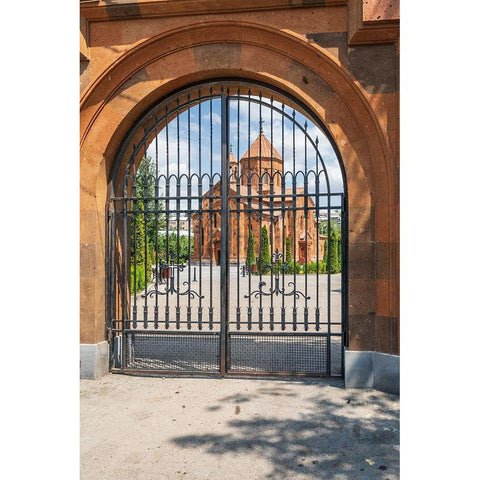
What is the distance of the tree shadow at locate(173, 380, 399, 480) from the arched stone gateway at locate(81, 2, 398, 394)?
2.32 feet

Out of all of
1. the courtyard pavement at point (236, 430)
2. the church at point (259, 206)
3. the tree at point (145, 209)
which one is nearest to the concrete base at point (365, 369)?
the courtyard pavement at point (236, 430)

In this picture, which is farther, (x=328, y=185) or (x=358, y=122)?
(x=328, y=185)

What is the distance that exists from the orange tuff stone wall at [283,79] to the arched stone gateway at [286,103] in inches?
0.5

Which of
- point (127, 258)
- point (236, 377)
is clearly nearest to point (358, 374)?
point (236, 377)

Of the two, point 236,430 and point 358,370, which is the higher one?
point 358,370

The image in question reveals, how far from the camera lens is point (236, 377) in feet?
16.9

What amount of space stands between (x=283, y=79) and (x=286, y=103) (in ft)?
1.36

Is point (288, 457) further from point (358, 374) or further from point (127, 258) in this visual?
point (127, 258)

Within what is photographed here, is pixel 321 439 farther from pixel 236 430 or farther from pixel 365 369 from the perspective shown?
pixel 365 369

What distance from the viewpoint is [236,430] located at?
12.0 feet

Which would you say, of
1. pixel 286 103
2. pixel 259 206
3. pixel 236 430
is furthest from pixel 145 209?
pixel 236 430

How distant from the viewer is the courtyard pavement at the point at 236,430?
119 inches

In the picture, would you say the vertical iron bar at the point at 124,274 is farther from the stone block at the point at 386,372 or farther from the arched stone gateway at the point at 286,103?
the stone block at the point at 386,372

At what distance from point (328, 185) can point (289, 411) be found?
282cm
